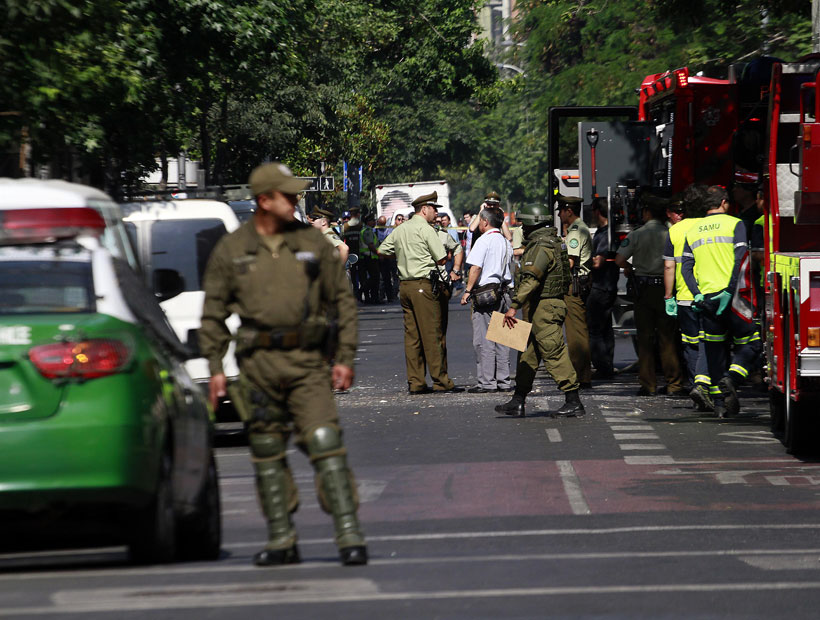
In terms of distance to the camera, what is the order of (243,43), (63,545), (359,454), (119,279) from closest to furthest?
(119,279)
(63,545)
(359,454)
(243,43)

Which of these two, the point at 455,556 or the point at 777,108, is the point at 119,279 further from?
the point at 777,108

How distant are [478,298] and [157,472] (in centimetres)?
1068

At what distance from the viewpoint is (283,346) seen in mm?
7469

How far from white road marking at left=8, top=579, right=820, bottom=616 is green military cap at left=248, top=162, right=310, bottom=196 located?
1.65 m

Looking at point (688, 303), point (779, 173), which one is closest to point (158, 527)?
point (779, 173)

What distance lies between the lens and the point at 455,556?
8.00 m

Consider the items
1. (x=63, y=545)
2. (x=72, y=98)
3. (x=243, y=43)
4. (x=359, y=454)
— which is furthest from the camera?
(x=243, y=43)

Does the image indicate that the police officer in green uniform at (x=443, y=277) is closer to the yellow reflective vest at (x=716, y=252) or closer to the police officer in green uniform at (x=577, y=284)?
the police officer in green uniform at (x=577, y=284)

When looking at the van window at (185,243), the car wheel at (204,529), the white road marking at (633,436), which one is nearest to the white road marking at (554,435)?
the white road marking at (633,436)

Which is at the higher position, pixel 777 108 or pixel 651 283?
pixel 777 108

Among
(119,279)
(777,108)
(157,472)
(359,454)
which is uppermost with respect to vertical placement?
(777,108)

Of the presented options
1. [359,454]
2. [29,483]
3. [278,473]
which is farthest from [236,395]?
[359,454]

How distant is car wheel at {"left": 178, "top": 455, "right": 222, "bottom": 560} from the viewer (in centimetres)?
779

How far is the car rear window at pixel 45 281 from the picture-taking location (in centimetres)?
724
